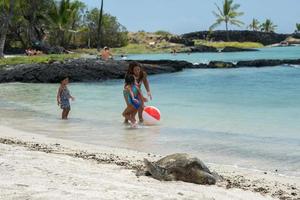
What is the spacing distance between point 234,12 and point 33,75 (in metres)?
72.7

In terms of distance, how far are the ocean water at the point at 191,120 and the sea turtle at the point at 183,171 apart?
1.59 metres

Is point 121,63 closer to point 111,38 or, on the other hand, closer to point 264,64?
point 264,64

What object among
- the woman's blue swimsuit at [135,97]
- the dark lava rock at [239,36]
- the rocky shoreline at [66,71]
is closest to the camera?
the woman's blue swimsuit at [135,97]

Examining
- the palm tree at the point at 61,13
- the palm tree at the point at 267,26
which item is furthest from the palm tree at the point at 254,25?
the palm tree at the point at 61,13

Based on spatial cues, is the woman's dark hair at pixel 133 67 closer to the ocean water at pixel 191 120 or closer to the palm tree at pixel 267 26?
the ocean water at pixel 191 120

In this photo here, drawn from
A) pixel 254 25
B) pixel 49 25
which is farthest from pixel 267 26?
pixel 49 25

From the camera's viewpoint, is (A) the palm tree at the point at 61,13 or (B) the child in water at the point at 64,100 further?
(A) the palm tree at the point at 61,13

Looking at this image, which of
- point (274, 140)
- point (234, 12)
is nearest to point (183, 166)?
point (274, 140)

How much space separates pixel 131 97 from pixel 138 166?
500 cm

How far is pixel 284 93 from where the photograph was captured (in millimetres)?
23141

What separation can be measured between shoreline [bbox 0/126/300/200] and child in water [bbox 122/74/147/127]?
8.02ft

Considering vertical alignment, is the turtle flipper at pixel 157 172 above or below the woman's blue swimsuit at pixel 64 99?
above

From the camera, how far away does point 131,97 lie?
12430 millimetres

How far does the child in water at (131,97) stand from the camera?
12359 millimetres
